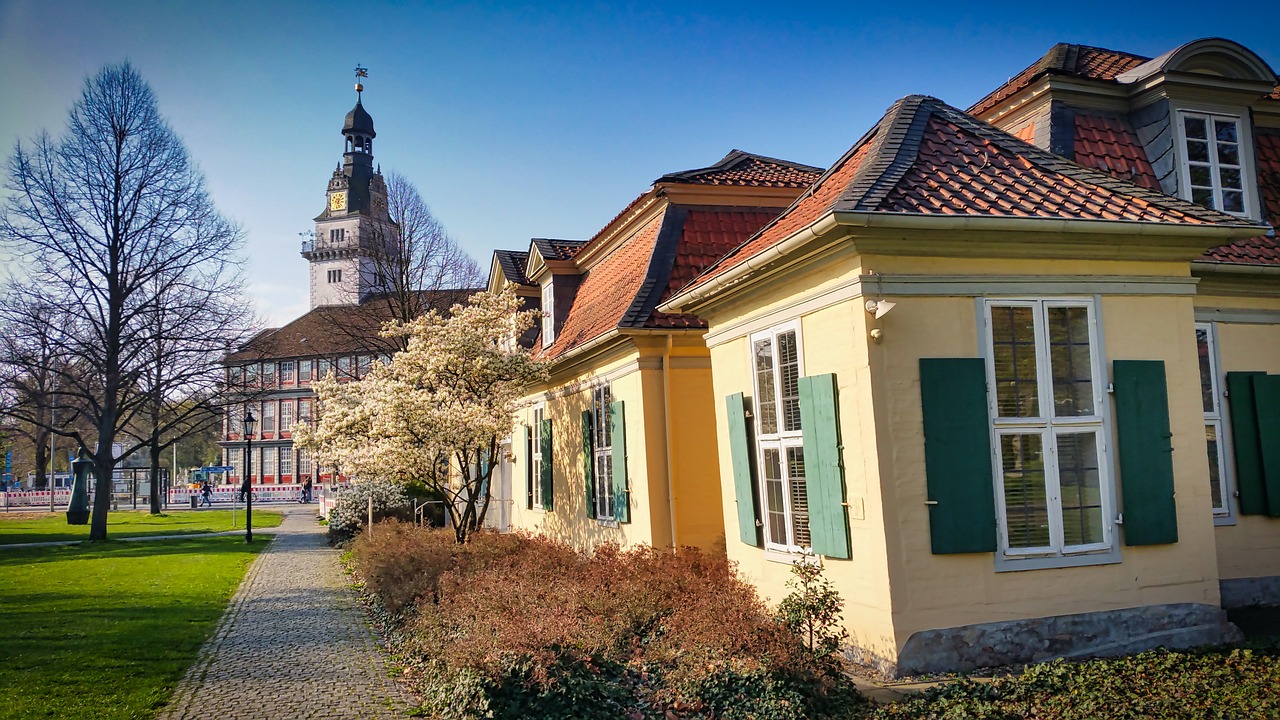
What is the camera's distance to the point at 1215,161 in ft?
34.0

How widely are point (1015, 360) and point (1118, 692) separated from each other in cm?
278

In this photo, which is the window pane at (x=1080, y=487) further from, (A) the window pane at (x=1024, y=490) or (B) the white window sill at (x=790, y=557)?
(B) the white window sill at (x=790, y=557)

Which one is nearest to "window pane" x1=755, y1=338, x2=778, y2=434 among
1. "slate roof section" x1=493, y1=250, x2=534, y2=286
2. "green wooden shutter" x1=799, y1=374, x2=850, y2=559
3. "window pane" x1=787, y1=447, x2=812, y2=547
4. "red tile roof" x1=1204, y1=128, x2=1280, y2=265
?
"window pane" x1=787, y1=447, x2=812, y2=547

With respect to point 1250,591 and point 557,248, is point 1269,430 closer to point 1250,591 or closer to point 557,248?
point 1250,591

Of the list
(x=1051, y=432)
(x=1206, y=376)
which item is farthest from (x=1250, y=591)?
(x=1051, y=432)

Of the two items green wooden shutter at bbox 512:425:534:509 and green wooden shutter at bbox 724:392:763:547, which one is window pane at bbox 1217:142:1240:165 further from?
Answer: green wooden shutter at bbox 512:425:534:509

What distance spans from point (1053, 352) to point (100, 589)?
50.8 feet

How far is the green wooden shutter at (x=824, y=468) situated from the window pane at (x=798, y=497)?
370mm

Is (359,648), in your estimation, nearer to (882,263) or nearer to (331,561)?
(882,263)

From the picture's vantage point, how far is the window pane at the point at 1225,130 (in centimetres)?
1045

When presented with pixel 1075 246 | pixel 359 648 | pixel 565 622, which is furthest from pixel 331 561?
pixel 1075 246

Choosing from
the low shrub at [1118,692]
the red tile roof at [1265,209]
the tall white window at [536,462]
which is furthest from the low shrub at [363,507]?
the red tile roof at [1265,209]

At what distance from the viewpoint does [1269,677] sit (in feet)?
20.0

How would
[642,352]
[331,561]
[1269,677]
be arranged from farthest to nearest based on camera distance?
[331,561], [642,352], [1269,677]
